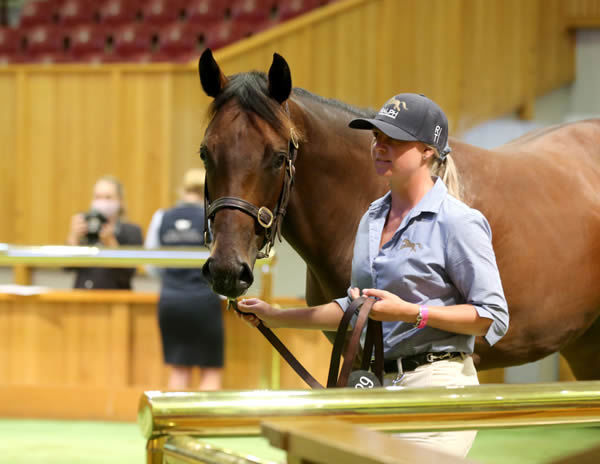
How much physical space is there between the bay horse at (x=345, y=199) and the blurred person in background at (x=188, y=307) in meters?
2.23

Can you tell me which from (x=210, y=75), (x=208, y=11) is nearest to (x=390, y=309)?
(x=210, y=75)

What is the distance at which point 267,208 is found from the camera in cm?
208

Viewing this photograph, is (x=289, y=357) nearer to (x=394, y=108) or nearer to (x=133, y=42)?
(x=394, y=108)

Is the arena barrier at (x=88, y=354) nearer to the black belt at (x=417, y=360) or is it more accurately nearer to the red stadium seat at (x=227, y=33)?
the black belt at (x=417, y=360)

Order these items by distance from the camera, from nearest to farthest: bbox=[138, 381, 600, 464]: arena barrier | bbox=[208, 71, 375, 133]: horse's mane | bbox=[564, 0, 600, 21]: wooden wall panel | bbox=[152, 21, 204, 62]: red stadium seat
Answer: bbox=[138, 381, 600, 464]: arena barrier < bbox=[208, 71, 375, 133]: horse's mane < bbox=[564, 0, 600, 21]: wooden wall panel < bbox=[152, 21, 204, 62]: red stadium seat

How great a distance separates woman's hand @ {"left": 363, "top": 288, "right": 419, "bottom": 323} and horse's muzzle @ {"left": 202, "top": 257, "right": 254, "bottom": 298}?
46 cm

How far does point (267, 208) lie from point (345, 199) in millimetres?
393

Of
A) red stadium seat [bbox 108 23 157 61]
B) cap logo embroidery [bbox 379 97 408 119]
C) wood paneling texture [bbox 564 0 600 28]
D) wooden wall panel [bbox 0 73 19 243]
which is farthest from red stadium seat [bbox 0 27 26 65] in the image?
cap logo embroidery [bbox 379 97 408 119]

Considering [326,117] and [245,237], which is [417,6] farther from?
[245,237]

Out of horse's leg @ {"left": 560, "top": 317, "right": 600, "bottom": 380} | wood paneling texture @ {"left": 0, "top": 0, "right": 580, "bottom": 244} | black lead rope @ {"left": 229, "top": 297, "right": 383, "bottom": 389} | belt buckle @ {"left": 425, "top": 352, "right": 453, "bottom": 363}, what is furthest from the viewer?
wood paneling texture @ {"left": 0, "top": 0, "right": 580, "bottom": 244}

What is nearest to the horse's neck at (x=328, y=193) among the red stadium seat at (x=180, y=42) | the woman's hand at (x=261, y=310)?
the woman's hand at (x=261, y=310)

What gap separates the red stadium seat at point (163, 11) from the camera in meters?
9.38

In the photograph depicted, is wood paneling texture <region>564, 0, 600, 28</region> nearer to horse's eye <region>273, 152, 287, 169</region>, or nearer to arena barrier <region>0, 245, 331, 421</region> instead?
arena barrier <region>0, 245, 331, 421</region>

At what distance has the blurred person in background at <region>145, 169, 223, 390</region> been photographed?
4664mm
